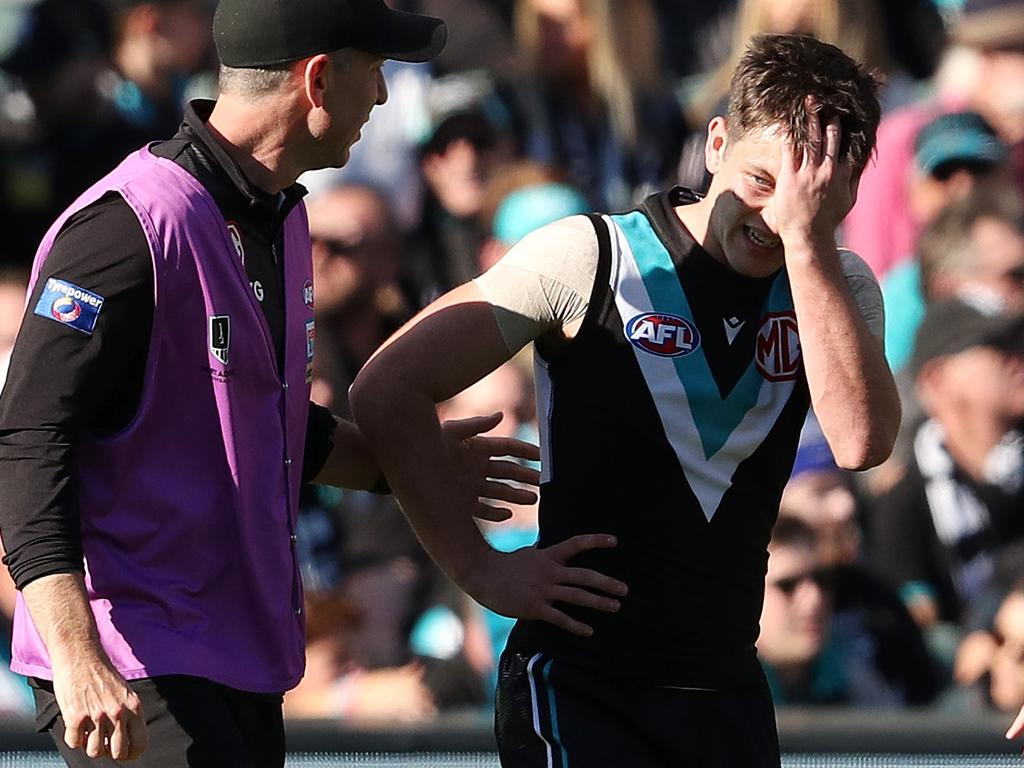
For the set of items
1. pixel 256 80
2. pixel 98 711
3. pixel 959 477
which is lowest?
pixel 959 477

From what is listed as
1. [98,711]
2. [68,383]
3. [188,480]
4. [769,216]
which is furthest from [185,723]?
[769,216]

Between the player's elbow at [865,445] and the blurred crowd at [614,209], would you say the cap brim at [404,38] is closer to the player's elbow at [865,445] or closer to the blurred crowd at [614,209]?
the player's elbow at [865,445]

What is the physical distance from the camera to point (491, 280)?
8.92ft

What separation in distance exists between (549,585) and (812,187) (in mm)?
734

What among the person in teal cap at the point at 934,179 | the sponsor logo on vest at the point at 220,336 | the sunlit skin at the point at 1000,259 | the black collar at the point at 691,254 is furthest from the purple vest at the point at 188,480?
the sunlit skin at the point at 1000,259

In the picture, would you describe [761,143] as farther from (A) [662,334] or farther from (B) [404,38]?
(B) [404,38]

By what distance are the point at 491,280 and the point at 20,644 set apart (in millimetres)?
897

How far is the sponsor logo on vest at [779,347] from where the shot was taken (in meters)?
2.79

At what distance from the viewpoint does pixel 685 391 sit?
8.94 feet

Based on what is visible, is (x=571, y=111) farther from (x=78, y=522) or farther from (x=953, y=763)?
(x=78, y=522)

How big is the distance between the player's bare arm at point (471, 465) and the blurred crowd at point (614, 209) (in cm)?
219

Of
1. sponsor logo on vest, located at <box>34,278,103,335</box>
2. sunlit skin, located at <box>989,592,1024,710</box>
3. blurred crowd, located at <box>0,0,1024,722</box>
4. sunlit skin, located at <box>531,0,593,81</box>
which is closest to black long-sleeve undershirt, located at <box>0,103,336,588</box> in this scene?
sponsor logo on vest, located at <box>34,278,103,335</box>

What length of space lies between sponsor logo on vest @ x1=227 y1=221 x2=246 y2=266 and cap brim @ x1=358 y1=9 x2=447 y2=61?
0.34m

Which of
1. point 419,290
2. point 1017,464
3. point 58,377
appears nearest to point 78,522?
point 58,377
